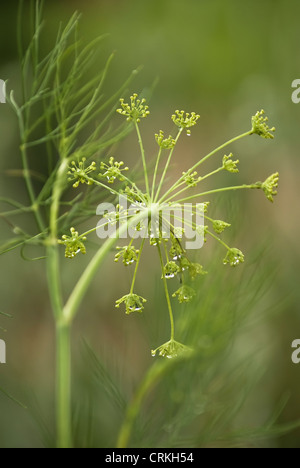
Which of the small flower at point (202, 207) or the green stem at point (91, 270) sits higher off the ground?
the small flower at point (202, 207)

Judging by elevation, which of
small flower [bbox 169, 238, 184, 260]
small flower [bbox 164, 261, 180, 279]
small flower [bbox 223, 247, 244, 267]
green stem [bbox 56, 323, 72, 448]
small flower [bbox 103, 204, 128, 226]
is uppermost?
small flower [bbox 103, 204, 128, 226]

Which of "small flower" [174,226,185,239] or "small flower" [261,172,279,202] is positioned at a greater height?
"small flower" [261,172,279,202]

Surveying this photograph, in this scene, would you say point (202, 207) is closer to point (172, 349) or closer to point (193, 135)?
point (172, 349)

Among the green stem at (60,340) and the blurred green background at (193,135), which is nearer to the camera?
the green stem at (60,340)

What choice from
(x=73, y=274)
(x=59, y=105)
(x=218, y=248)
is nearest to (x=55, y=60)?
(x=59, y=105)

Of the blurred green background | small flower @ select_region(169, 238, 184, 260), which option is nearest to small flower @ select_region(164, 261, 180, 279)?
small flower @ select_region(169, 238, 184, 260)

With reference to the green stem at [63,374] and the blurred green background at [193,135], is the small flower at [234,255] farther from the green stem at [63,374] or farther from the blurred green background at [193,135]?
the blurred green background at [193,135]

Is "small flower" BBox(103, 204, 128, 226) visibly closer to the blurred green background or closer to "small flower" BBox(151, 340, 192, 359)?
"small flower" BBox(151, 340, 192, 359)

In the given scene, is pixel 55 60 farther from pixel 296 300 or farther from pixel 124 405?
pixel 296 300

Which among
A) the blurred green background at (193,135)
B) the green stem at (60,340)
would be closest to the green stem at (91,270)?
the green stem at (60,340)
